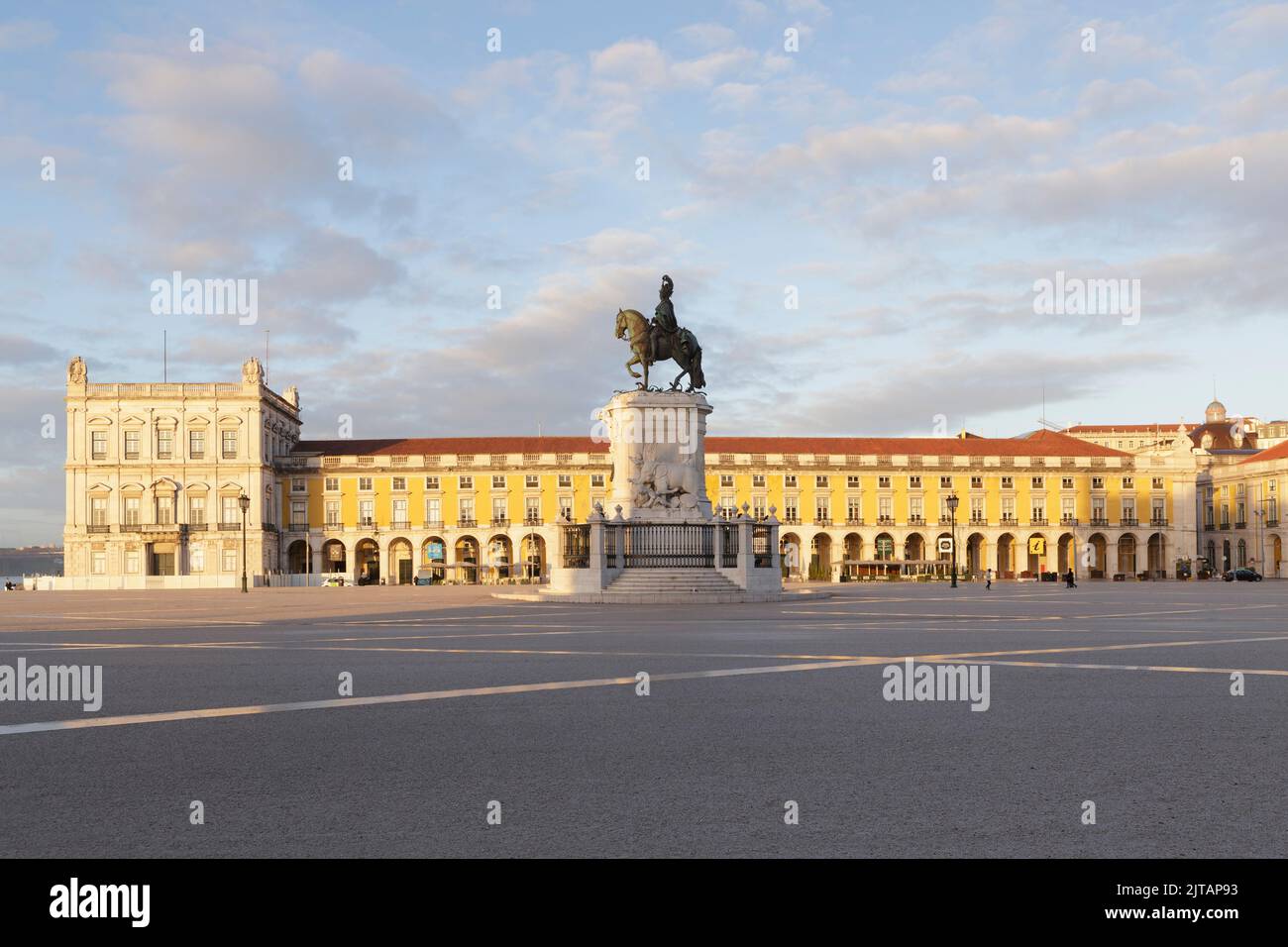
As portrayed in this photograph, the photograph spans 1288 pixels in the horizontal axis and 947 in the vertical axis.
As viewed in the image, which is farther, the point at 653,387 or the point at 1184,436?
the point at 1184,436

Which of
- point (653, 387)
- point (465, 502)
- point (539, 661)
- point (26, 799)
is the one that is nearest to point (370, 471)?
point (465, 502)

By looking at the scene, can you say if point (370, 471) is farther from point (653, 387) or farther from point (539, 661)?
point (539, 661)

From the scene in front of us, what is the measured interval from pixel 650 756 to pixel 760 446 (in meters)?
89.1

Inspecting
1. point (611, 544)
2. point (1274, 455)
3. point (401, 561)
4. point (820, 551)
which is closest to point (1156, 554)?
point (1274, 455)

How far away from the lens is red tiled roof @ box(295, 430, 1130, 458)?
9312 cm

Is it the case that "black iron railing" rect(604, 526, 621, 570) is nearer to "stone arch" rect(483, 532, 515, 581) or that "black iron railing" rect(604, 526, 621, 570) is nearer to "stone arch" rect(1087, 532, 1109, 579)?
"stone arch" rect(483, 532, 515, 581)

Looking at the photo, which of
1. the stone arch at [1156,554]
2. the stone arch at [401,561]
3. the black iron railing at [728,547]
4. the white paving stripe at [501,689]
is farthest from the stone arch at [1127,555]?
the white paving stripe at [501,689]

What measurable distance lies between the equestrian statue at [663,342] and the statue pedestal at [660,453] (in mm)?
771

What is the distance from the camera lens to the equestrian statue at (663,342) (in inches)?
1417

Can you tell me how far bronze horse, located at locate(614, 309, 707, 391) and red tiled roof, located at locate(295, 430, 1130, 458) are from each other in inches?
2198

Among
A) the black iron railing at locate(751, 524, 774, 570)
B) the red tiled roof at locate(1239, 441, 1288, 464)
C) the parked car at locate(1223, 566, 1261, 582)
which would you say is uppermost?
the red tiled roof at locate(1239, 441, 1288, 464)

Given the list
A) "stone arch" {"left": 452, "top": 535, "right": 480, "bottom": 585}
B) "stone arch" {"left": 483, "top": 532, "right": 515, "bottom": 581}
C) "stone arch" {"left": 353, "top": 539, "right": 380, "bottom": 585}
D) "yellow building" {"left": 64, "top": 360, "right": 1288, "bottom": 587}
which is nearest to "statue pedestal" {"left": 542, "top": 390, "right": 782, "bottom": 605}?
"yellow building" {"left": 64, "top": 360, "right": 1288, "bottom": 587}
